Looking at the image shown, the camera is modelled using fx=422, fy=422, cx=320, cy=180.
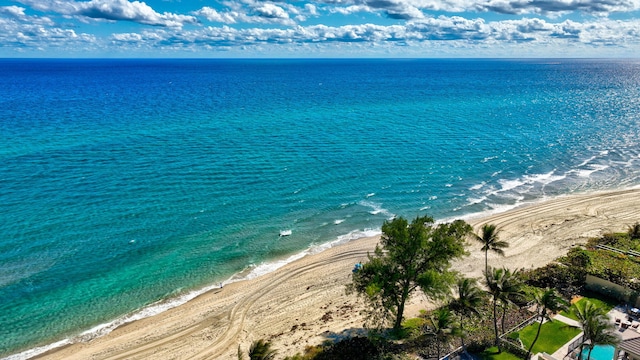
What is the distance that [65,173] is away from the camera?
64438 mm

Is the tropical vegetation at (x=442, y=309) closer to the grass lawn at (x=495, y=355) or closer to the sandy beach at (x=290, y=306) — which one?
the grass lawn at (x=495, y=355)

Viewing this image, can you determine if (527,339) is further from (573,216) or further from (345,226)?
(573,216)

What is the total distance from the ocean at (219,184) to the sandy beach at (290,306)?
211 cm

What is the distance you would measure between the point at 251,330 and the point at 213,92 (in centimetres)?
14805

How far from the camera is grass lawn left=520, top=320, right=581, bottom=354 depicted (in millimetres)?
29172

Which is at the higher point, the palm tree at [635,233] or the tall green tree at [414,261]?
the tall green tree at [414,261]

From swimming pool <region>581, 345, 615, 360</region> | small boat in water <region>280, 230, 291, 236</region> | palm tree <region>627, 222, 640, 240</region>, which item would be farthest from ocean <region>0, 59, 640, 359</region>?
swimming pool <region>581, 345, 615, 360</region>

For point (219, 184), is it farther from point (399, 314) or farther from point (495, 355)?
point (495, 355)

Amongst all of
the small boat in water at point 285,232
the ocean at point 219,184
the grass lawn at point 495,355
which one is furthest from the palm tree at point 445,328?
the small boat in water at point 285,232

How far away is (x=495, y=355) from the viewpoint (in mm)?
28469

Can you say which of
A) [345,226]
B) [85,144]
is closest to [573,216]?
[345,226]

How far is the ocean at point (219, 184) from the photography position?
40625mm

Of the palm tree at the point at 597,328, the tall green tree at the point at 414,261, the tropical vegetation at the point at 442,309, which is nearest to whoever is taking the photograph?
the palm tree at the point at 597,328

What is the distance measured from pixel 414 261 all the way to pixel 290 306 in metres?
14.3
